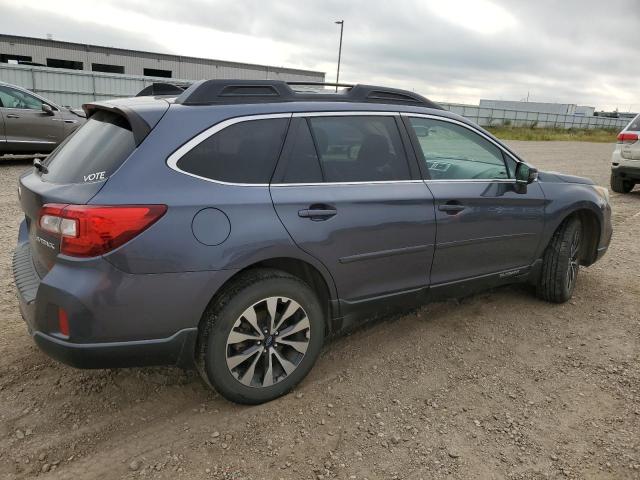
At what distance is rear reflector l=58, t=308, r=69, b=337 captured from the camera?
2377mm

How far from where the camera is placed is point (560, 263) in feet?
14.2

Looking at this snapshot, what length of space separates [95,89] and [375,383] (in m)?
21.6

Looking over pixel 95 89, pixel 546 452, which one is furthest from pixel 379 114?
pixel 95 89

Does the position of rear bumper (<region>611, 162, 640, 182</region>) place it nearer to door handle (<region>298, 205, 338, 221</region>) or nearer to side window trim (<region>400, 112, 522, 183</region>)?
side window trim (<region>400, 112, 522, 183</region>)

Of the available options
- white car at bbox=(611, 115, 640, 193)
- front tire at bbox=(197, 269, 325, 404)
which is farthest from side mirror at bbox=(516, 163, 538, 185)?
white car at bbox=(611, 115, 640, 193)

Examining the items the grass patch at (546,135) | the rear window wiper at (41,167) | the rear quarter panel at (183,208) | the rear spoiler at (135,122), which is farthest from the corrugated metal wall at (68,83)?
the grass patch at (546,135)

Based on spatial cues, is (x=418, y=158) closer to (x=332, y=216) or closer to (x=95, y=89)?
(x=332, y=216)

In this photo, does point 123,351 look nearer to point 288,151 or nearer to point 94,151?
point 94,151

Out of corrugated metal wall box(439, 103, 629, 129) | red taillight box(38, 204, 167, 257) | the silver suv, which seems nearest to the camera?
red taillight box(38, 204, 167, 257)

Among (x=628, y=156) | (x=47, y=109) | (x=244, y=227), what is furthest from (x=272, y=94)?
(x=628, y=156)

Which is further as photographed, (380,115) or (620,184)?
(620,184)

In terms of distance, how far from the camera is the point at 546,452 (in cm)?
266

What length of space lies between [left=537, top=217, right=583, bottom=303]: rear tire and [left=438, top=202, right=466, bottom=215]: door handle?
49.6 inches

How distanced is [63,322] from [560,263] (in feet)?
12.0
